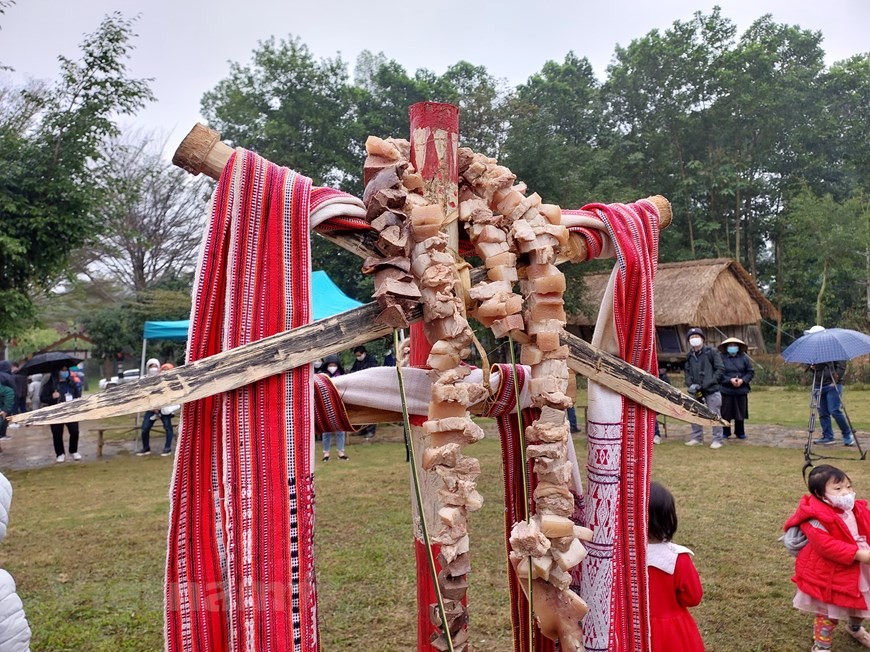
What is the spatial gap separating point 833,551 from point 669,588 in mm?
1105

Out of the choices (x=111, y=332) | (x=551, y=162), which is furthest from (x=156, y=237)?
(x=551, y=162)

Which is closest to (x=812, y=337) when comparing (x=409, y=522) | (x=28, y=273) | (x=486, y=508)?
(x=486, y=508)

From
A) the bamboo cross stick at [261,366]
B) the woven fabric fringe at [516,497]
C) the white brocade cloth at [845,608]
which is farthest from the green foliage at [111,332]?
the bamboo cross stick at [261,366]

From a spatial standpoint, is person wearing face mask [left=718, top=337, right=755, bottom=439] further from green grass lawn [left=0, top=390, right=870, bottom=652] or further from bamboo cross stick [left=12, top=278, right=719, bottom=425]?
bamboo cross stick [left=12, top=278, right=719, bottom=425]

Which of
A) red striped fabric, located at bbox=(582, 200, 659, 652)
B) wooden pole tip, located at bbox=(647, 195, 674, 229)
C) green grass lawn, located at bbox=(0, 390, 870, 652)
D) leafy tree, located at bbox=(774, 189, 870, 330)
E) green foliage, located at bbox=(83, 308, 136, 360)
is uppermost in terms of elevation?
leafy tree, located at bbox=(774, 189, 870, 330)

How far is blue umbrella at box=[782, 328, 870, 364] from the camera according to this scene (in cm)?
727

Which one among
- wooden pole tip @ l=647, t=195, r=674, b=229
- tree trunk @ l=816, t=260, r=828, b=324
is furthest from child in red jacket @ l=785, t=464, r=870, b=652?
tree trunk @ l=816, t=260, r=828, b=324

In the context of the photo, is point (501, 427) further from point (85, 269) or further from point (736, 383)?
point (85, 269)

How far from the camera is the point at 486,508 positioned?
649cm

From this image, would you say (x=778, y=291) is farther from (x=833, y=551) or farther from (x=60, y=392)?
(x=833, y=551)

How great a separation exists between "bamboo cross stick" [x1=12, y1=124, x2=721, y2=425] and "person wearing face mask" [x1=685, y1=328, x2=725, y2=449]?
7.62 m

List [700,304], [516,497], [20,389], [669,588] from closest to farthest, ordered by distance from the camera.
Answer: [516,497], [669,588], [20,389], [700,304]

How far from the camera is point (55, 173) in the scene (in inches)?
364

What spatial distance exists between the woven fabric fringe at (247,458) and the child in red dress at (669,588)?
1506 millimetres
